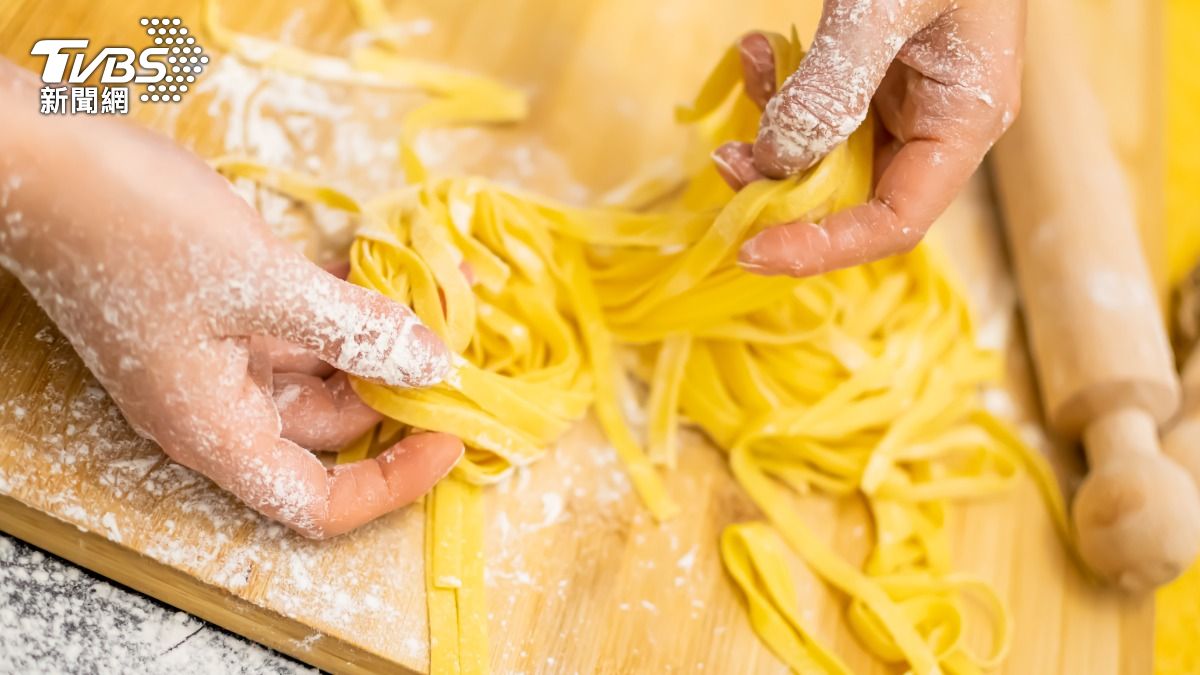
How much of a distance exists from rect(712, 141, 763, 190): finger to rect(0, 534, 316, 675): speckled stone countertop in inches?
30.8

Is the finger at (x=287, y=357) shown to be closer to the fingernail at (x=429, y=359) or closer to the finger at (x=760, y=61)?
the fingernail at (x=429, y=359)

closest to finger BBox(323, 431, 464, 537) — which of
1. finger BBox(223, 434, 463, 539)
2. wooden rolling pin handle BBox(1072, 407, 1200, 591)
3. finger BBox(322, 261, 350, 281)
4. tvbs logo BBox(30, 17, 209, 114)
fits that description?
finger BBox(223, 434, 463, 539)

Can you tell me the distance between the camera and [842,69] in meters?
1.17

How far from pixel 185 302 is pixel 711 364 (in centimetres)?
73

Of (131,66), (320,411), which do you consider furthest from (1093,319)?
(131,66)

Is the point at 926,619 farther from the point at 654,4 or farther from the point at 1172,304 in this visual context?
the point at 654,4

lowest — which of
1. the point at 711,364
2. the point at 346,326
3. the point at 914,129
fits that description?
the point at 711,364

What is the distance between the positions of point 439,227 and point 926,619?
0.81 metres

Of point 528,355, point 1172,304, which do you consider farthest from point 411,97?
point 1172,304

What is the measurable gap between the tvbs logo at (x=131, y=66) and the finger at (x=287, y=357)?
0.34 meters

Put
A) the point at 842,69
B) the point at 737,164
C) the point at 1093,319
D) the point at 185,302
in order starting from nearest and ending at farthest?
the point at 185,302
the point at 842,69
the point at 737,164
the point at 1093,319

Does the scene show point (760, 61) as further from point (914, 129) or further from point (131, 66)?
point (131, 66)

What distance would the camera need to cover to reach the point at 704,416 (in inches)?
58.8

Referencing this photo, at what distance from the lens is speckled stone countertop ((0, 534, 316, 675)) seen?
4.04 feet
